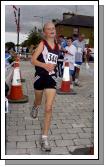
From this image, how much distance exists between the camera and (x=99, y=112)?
13.6 feet

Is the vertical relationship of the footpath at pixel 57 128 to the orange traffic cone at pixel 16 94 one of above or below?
below

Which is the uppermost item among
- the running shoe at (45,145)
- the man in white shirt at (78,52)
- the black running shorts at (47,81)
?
the man in white shirt at (78,52)

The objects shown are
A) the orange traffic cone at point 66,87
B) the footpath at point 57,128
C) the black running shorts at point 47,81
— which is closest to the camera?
the footpath at point 57,128

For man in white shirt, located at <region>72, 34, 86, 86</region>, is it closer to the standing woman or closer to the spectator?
the spectator

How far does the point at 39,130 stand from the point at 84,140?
827mm

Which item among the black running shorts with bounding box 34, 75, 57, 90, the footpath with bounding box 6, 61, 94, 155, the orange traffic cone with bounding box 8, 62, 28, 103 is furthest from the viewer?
the orange traffic cone with bounding box 8, 62, 28, 103

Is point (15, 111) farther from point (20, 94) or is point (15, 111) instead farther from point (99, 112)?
point (99, 112)

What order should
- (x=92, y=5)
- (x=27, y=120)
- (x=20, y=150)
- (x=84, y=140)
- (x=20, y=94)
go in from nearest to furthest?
1. (x=92, y=5)
2. (x=20, y=150)
3. (x=84, y=140)
4. (x=27, y=120)
5. (x=20, y=94)

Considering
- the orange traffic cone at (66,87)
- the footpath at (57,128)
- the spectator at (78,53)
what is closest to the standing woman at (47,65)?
the footpath at (57,128)

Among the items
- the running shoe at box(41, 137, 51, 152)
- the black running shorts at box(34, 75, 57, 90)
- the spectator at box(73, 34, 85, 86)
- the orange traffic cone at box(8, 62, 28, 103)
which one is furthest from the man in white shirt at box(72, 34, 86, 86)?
the running shoe at box(41, 137, 51, 152)

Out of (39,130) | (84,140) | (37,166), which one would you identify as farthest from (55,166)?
(39,130)

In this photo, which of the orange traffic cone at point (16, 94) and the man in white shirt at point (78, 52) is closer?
the orange traffic cone at point (16, 94)

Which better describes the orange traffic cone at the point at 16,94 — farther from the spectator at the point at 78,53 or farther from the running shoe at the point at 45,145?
the spectator at the point at 78,53

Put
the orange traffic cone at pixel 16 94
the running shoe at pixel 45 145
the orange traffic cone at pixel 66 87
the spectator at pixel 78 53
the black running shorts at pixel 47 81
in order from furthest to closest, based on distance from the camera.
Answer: the spectator at pixel 78 53
the orange traffic cone at pixel 66 87
the orange traffic cone at pixel 16 94
the black running shorts at pixel 47 81
the running shoe at pixel 45 145
